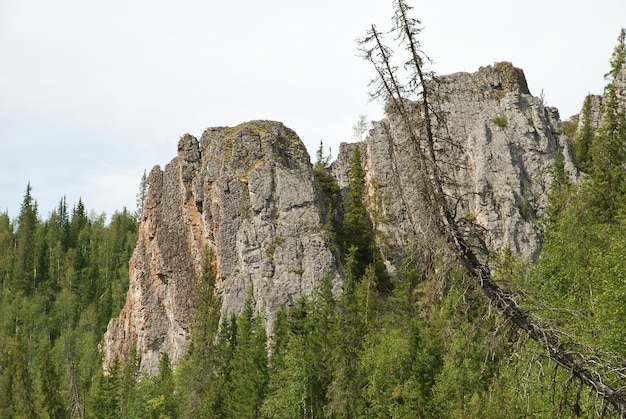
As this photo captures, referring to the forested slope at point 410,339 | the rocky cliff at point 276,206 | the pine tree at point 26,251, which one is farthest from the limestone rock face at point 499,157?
the pine tree at point 26,251

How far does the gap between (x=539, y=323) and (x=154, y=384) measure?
51.5 m

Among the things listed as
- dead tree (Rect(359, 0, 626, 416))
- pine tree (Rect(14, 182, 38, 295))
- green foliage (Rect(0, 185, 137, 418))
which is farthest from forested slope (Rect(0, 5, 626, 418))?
pine tree (Rect(14, 182, 38, 295))

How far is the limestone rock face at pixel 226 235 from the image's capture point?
2384 inches

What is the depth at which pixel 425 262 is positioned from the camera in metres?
8.78

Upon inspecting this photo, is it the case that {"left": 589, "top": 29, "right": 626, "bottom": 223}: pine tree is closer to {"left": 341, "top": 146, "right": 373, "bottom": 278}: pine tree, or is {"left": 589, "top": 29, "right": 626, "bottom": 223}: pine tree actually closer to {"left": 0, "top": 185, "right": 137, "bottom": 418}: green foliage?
{"left": 341, "top": 146, "right": 373, "bottom": 278}: pine tree

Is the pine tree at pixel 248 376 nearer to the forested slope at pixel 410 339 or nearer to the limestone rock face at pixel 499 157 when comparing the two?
the forested slope at pixel 410 339

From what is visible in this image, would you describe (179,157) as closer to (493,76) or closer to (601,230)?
(493,76)

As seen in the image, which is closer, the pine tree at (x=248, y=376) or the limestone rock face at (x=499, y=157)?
the pine tree at (x=248, y=376)

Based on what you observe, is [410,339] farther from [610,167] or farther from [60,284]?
[60,284]

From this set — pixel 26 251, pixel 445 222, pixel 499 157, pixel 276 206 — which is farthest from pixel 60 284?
pixel 445 222

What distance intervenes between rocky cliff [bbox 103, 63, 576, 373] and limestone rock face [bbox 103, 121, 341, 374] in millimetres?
110

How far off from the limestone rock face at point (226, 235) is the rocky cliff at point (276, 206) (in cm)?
11

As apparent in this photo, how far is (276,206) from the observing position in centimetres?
6481

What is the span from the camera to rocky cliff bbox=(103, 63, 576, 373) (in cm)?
6066
